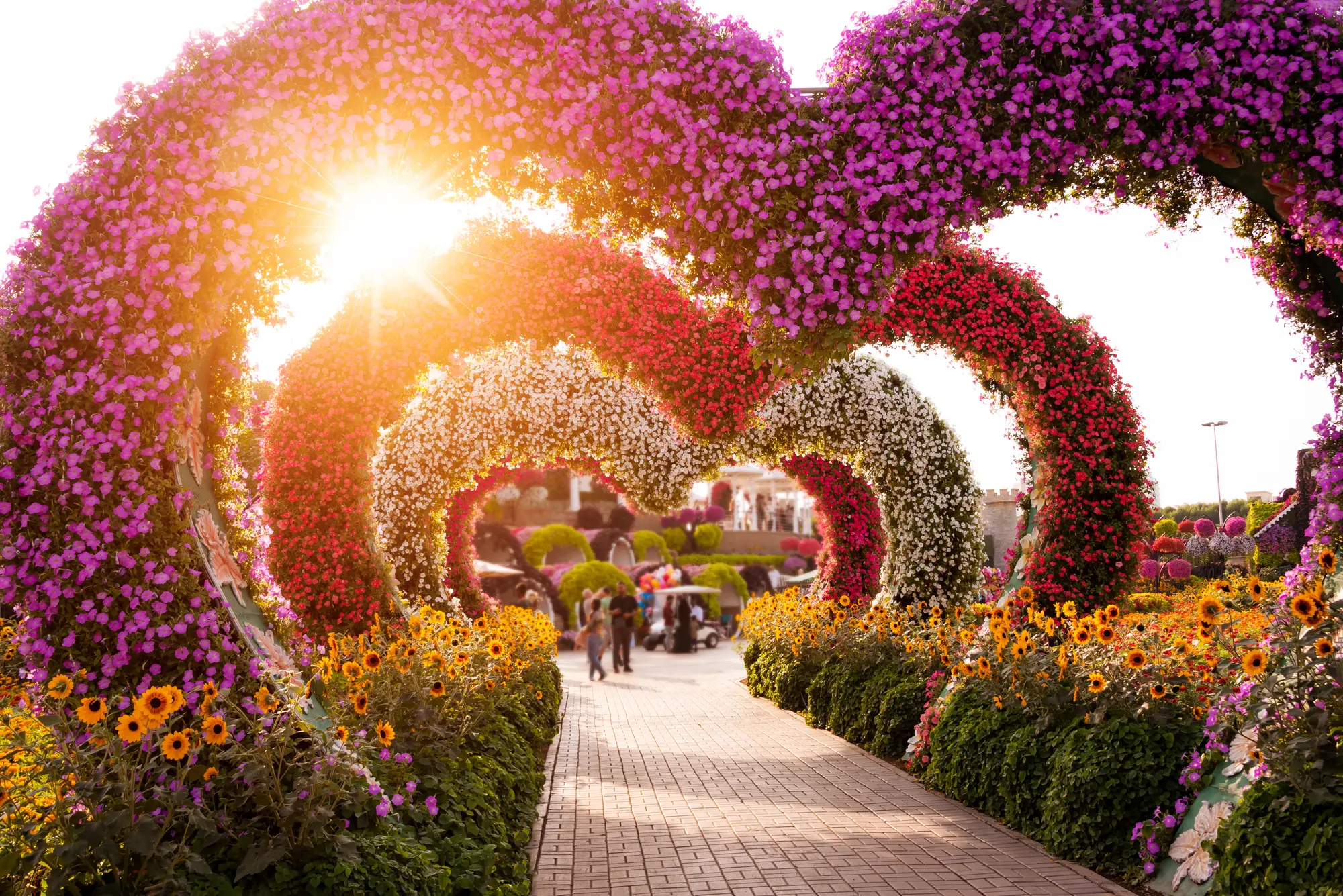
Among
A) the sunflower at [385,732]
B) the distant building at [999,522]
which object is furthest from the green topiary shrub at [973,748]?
the distant building at [999,522]

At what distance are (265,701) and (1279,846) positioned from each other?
4.08m

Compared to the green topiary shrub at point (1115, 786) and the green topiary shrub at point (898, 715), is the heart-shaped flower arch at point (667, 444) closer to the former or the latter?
the green topiary shrub at point (898, 715)

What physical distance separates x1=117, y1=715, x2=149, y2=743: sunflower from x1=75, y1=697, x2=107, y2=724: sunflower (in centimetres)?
10

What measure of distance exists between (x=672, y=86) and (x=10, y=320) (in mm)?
3137

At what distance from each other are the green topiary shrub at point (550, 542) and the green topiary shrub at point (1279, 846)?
29.4 m

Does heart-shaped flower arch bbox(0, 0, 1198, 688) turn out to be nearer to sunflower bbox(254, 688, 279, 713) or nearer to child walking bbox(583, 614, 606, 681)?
sunflower bbox(254, 688, 279, 713)

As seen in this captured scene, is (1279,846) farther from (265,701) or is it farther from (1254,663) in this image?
(265,701)

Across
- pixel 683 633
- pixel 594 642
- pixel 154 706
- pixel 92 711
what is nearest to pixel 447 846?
pixel 154 706

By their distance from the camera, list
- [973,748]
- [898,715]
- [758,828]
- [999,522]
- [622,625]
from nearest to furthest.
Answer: [758,828], [973,748], [898,715], [622,625], [999,522]

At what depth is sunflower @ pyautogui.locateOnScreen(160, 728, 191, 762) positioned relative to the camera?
11.9ft

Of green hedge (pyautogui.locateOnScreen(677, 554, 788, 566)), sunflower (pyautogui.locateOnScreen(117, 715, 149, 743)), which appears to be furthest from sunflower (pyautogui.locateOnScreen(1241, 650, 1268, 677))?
green hedge (pyautogui.locateOnScreen(677, 554, 788, 566))

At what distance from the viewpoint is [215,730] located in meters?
3.79

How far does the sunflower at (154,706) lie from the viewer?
367 centimetres

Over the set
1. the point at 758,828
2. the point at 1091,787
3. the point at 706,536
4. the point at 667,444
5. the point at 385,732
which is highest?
the point at 667,444
